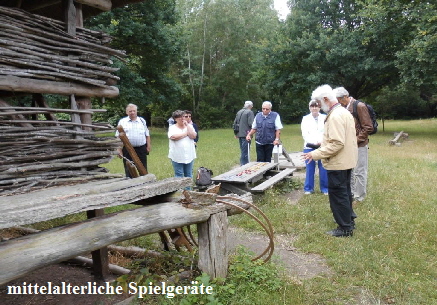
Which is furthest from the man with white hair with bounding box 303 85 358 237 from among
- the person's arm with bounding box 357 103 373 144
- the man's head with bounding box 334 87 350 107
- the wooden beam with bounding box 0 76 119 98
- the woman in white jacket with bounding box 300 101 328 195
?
the wooden beam with bounding box 0 76 119 98

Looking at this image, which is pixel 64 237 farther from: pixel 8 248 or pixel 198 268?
pixel 198 268

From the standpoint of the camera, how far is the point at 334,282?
394 centimetres

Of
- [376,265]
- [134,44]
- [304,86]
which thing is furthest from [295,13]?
[376,265]

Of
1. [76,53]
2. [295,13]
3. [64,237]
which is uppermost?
[295,13]

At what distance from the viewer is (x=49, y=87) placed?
3438mm

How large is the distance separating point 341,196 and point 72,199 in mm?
3679

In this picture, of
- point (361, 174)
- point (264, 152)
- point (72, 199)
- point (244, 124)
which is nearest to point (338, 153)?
point (361, 174)

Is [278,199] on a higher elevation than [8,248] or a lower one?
lower

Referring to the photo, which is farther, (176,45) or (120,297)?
(176,45)

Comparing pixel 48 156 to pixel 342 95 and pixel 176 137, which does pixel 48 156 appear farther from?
pixel 342 95

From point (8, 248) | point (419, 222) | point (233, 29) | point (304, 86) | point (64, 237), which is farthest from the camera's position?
point (233, 29)

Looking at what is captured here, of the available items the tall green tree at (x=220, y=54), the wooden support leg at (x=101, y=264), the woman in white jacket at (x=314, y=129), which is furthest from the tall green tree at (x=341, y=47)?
the wooden support leg at (x=101, y=264)

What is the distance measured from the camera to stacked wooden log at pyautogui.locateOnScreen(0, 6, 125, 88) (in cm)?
320

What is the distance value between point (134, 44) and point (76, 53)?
15.7 meters
